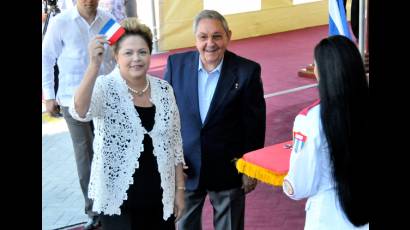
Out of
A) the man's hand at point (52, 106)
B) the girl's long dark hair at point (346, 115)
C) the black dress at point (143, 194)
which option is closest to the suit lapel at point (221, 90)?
the black dress at point (143, 194)

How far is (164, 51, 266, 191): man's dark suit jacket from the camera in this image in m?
4.07

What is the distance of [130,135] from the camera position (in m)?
3.44

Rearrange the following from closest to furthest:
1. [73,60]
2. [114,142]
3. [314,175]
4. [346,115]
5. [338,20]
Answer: [346,115], [314,175], [114,142], [73,60], [338,20]

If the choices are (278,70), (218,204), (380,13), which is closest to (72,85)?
(218,204)

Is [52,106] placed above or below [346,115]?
below

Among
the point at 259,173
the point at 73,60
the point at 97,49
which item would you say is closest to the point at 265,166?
the point at 259,173

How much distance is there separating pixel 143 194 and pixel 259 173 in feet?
2.70

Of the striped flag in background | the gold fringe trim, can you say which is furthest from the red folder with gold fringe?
the striped flag in background

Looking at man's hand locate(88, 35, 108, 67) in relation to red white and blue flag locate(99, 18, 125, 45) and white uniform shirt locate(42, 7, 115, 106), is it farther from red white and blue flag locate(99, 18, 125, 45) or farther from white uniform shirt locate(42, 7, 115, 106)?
white uniform shirt locate(42, 7, 115, 106)

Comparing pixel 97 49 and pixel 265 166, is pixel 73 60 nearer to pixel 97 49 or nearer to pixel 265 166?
pixel 97 49

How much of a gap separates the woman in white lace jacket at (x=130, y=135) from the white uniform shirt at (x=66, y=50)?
1746 mm

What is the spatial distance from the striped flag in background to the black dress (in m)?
3.40
